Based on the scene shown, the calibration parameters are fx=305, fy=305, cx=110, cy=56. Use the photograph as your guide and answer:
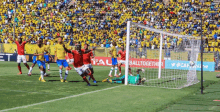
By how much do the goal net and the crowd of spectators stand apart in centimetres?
628

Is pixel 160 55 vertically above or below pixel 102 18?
below

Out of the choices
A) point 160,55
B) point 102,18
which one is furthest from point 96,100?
point 102,18

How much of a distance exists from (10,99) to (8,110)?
1924mm

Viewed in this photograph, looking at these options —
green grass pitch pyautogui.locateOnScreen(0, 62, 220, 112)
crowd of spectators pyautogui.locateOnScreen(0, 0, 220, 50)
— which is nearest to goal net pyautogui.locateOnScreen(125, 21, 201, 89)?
green grass pitch pyautogui.locateOnScreen(0, 62, 220, 112)

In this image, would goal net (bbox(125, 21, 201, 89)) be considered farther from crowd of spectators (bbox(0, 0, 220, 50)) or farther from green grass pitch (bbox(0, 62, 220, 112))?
crowd of spectators (bbox(0, 0, 220, 50))

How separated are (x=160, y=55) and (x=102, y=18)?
66.7ft

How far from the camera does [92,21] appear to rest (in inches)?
1550

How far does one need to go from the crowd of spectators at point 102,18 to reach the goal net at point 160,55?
628cm

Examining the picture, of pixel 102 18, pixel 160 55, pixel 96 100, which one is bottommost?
pixel 96 100

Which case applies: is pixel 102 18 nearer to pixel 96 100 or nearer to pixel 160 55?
pixel 160 55

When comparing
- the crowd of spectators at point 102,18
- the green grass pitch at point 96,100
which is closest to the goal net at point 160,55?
the green grass pitch at point 96,100

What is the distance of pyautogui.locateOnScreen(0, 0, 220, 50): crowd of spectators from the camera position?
33750 millimetres

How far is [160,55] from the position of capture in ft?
66.2

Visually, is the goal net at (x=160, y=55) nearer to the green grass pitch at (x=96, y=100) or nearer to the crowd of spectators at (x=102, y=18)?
the green grass pitch at (x=96, y=100)
